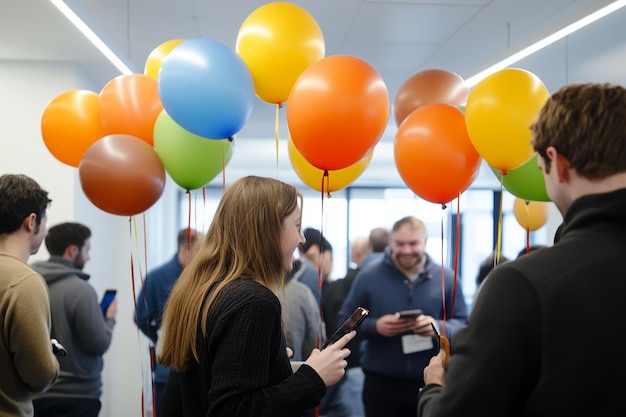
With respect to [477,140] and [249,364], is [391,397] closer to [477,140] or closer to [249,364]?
[477,140]

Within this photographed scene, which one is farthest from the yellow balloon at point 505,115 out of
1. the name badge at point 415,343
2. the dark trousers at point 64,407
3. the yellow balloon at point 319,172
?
the dark trousers at point 64,407

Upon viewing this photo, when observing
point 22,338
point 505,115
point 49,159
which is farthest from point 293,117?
point 49,159

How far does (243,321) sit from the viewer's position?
1265mm

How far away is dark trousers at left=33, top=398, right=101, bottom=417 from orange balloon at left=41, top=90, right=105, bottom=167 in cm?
118

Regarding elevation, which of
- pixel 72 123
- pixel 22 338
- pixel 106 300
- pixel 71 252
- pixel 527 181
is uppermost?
pixel 72 123

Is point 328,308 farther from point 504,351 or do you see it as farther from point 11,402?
point 504,351

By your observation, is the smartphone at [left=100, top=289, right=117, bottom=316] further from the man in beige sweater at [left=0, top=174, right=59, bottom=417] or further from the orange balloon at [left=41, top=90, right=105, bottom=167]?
the man in beige sweater at [left=0, top=174, right=59, bottom=417]

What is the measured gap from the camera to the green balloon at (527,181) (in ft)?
6.12

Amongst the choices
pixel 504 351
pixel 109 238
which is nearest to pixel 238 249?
pixel 504 351

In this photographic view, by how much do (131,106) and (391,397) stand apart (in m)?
1.78

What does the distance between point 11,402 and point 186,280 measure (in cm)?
75

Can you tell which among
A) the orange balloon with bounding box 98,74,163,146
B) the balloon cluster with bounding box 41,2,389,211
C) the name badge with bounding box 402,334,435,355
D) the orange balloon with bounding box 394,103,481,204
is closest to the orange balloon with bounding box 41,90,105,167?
the balloon cluster with bounding box 41,2,389,211

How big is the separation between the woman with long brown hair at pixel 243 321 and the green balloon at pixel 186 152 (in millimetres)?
606

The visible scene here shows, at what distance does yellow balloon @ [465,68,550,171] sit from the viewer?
68.0 inches
